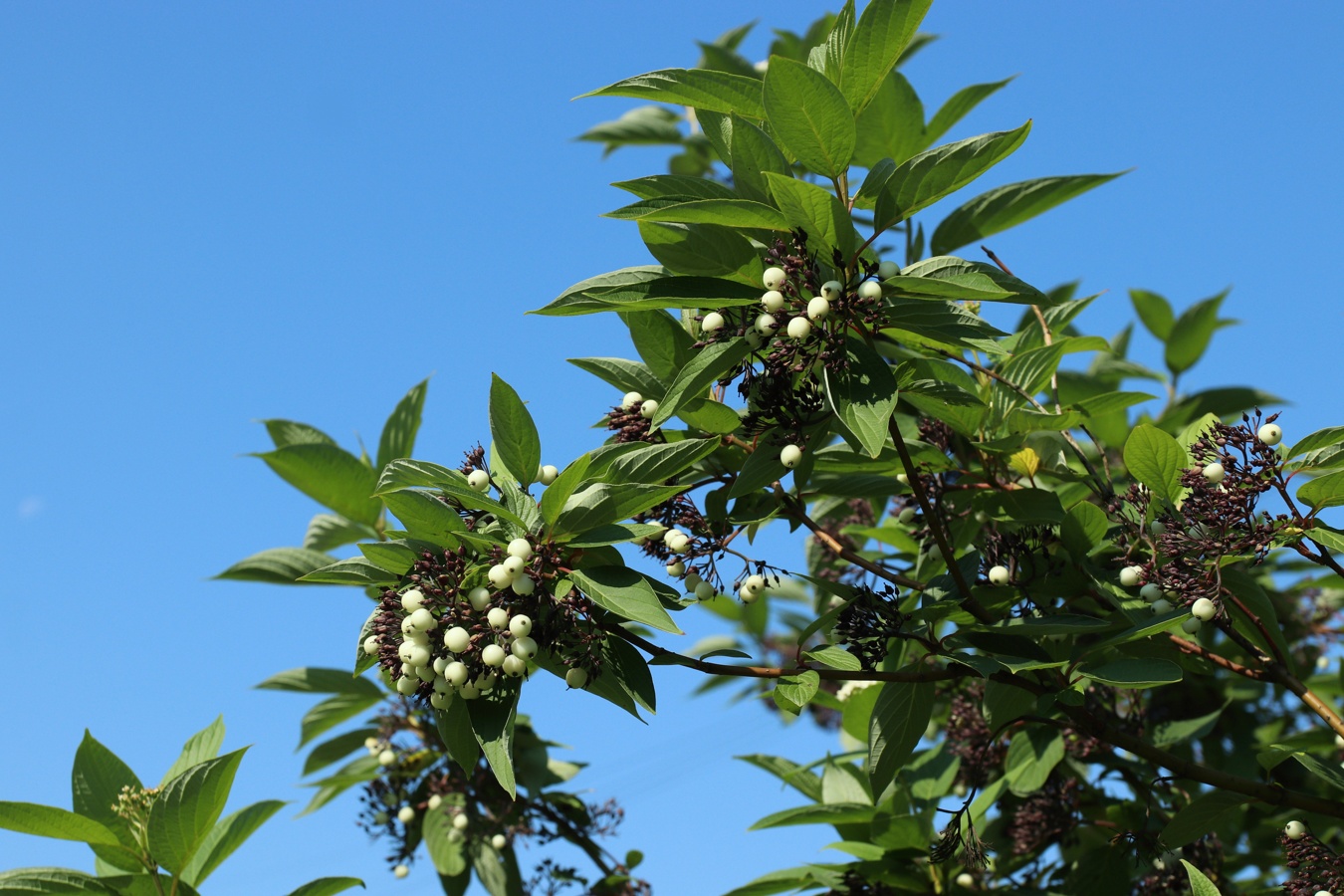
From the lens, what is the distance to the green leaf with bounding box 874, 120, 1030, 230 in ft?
8.90

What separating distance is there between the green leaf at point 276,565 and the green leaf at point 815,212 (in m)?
3.06

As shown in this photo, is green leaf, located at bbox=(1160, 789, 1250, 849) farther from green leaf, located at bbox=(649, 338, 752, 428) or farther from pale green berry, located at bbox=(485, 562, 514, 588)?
pale green berry, located at bbox=(485, 562, 514, 588)

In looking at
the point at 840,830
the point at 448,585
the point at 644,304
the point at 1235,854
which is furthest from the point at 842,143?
the point at 1235,854

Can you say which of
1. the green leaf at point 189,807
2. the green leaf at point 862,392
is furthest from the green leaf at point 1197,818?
the green leaf at point 189,807

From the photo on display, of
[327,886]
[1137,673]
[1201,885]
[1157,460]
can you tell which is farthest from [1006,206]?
Result: [327,886]

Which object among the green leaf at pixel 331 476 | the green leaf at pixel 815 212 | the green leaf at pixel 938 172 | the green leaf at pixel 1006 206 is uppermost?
the green leaf at pixel 331 476

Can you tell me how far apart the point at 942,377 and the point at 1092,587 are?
2.92 feet

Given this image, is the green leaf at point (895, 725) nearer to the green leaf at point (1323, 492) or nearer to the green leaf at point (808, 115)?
the green leaf at point (1323, 492)

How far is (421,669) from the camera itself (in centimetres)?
286

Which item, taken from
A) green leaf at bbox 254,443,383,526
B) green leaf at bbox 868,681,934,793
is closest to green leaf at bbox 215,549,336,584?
green leaf at bbox 254,443,383,526

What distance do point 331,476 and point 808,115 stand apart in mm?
2984

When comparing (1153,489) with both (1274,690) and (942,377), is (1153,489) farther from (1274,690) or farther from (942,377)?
(1274,690)

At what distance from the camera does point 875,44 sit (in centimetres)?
286

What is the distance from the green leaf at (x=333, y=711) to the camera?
17.8 feet
